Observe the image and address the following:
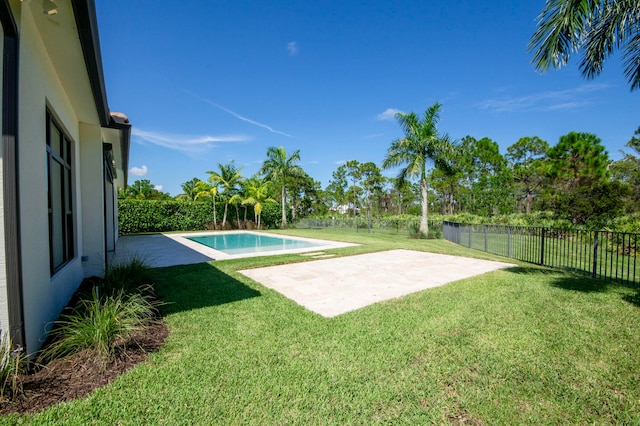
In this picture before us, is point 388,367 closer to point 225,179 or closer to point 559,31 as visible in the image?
point 559,31

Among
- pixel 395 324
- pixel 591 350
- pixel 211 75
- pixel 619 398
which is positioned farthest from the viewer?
pixel 211 75

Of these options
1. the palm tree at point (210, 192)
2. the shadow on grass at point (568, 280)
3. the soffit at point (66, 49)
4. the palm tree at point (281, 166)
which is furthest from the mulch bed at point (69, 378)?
the palm tree at point (281, 166)

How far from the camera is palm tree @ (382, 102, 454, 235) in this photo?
15453 mm

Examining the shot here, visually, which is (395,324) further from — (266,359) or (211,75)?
(211,75)

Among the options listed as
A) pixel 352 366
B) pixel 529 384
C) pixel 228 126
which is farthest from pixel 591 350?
pixel 228 126

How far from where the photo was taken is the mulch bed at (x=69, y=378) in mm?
1976

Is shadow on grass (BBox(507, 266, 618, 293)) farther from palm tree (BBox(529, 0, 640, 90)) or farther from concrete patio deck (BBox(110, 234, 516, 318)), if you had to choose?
palm tree (BBox(529, 0, 640, 90))

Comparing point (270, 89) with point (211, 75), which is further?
point (270, 89)

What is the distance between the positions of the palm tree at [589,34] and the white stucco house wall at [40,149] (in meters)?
6.46

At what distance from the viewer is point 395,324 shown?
3461 mm

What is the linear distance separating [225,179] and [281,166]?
15.0ft

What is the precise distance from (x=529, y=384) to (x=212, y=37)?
14271 mm

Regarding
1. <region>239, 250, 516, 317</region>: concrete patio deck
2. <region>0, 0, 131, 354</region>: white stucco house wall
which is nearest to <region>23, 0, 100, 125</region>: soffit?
<region>0, 0, 131, 354</region>: white stucco house wall

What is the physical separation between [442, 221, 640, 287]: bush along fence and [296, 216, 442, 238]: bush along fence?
4677mm
